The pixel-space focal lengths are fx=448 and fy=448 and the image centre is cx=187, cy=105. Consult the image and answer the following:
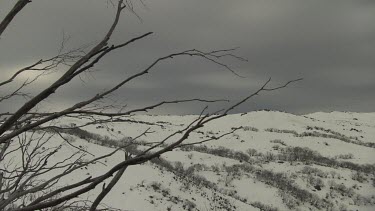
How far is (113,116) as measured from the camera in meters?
2.06

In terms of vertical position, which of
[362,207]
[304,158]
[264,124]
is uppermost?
[264,124]

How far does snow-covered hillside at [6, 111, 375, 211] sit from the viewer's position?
24078mm

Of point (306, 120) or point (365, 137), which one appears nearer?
point (365, 137)

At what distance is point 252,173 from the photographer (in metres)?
33.9

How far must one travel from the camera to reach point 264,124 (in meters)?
56.7

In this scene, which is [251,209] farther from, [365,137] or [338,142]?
[365,137]

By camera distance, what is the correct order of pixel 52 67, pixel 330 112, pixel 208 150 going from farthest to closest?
pixel 330 112 → pixel 208 150 → pixel 52 67

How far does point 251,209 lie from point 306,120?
1518 inches

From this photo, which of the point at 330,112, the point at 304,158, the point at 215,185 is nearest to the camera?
the point at 215,185

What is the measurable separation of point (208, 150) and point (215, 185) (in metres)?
12.5

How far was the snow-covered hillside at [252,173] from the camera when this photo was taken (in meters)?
24.1

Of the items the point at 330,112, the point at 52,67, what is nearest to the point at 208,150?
the point at 52,67

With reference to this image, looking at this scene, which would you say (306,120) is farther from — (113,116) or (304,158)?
(113,116)

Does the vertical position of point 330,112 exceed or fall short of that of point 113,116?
it exceeds it
